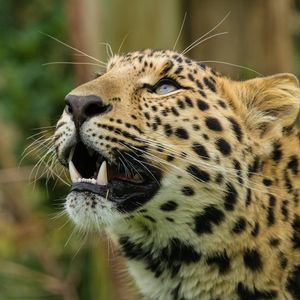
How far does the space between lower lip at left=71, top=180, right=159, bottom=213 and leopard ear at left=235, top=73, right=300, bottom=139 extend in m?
0.81

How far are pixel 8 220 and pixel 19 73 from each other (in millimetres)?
1807

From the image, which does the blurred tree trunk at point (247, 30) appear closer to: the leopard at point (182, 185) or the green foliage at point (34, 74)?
the green foliage at point (34, 74)

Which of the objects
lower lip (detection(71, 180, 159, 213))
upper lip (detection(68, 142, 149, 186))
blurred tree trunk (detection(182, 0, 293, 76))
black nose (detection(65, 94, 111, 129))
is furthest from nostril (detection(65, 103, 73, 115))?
blurred tree trunk (detection(182, 0, 293, 76))

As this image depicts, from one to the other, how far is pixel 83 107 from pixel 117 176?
496mm

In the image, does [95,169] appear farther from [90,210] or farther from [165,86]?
[165,86]

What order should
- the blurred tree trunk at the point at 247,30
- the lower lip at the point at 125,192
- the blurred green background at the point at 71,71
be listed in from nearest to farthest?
the lower lip at the point at 125,192
the blurred green background at the point at 71,71
the blurred tree trunk at the point at 247,30

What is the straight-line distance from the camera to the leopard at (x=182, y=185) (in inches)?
212

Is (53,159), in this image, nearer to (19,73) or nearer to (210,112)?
(210,112)

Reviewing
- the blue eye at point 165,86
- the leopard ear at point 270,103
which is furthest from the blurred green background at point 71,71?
the blue eye at point 165,86

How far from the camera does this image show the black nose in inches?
207

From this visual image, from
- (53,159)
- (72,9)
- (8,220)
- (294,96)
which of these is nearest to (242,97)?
(294,96)

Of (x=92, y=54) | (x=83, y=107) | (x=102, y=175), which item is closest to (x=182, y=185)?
(x=102, y=175)

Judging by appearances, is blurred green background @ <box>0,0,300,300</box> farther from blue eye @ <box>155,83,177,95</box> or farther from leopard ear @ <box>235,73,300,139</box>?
blue eye @ <box>155,83,177,95</box>

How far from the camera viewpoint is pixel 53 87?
1114 centimetres
